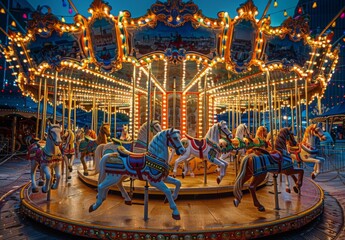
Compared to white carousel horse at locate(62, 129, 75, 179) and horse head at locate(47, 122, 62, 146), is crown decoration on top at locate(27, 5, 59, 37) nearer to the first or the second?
horse head at locate(47, 122, 62, 146)

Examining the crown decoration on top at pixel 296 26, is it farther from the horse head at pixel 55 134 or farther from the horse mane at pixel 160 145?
the horse head at pixel 55 134

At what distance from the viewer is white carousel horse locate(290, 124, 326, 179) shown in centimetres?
621

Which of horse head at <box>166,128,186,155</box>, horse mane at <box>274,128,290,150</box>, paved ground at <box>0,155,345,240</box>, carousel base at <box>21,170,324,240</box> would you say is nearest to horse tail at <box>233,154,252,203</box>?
carousel base at <box>21,170,324,240</box>

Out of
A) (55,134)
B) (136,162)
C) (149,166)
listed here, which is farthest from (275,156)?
(55,134)

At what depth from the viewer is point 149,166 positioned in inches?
145

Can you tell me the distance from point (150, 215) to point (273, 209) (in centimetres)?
210

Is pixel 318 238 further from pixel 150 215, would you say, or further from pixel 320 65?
pixel 320 65

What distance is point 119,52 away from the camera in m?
5.57

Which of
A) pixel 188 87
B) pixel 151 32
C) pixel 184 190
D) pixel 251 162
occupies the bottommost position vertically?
pixel 184 190

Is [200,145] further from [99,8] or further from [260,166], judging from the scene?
[99,8]

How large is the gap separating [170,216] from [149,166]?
3.00ft

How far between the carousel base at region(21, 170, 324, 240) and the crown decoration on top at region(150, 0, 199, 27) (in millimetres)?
3689

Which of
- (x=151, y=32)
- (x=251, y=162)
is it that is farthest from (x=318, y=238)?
(x=151, y=32)

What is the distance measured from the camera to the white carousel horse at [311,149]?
20.4 ft
